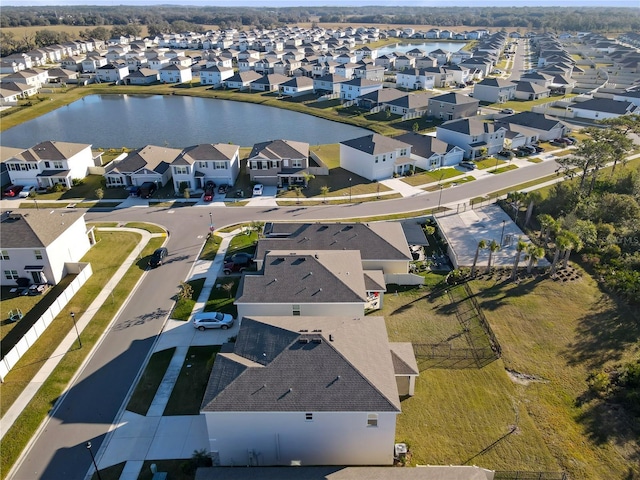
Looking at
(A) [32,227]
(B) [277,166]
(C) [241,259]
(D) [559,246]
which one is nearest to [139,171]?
(B) [277,166]

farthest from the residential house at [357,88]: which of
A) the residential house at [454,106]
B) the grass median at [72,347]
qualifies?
the grass median at [72,347]

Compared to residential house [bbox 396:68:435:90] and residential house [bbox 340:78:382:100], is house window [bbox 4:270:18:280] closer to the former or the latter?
residential house [bbox 340:78:382:100]

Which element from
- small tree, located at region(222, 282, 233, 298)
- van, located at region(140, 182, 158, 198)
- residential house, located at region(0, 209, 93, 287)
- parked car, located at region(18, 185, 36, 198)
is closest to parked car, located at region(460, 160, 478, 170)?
small tree, located at region(222, 282, 233, 298)

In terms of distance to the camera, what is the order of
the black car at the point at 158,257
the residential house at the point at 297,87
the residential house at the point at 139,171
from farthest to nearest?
the residential house at the point at 297,87, the residential house at the point at 139,171, the black car at the point at 158,257

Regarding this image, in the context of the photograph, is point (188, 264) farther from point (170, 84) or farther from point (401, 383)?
point (170, 84)

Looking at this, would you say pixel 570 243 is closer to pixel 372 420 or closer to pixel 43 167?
pixel 372 420

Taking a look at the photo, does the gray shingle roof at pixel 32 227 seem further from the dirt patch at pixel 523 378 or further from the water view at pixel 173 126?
the water view at pixel 173 126

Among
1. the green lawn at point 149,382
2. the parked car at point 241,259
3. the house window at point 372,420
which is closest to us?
the house window at point 372,420
